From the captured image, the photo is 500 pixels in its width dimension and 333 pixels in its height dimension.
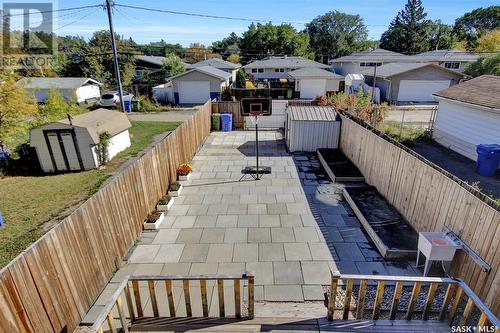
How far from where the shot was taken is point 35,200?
368 inches

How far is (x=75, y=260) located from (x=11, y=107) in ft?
34.9

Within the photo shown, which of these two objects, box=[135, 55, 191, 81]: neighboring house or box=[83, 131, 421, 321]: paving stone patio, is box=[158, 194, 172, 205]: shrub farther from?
box=[135, 55, 191, 81]: neighboring house

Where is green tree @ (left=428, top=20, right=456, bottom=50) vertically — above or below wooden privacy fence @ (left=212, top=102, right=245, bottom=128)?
above

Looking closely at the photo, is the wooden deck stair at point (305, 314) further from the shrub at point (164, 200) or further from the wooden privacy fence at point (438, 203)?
the shrub at point (164, 200)

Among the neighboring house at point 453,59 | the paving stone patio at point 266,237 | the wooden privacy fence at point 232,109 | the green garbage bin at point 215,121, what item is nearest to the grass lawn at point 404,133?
the paving stone patio at point 266,237

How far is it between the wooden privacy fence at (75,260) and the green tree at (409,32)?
6638 centimetres

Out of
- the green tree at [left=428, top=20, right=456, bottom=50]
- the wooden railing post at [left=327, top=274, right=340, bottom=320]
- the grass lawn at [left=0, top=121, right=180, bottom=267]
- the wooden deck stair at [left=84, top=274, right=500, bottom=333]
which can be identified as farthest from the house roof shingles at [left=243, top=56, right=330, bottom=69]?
the green tree at [left=428, top=20, right=456, bottom=50]

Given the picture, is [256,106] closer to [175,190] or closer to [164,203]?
[175,190]

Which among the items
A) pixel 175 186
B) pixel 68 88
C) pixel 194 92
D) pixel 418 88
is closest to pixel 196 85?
pixel 194 92

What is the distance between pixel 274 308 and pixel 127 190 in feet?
12.9

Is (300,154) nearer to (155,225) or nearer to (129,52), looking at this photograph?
(155,225)

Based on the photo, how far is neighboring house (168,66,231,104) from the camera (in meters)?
27.3

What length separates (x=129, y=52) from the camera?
113 feet

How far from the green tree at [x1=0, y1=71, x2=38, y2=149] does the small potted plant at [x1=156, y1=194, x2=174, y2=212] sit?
8.46m
